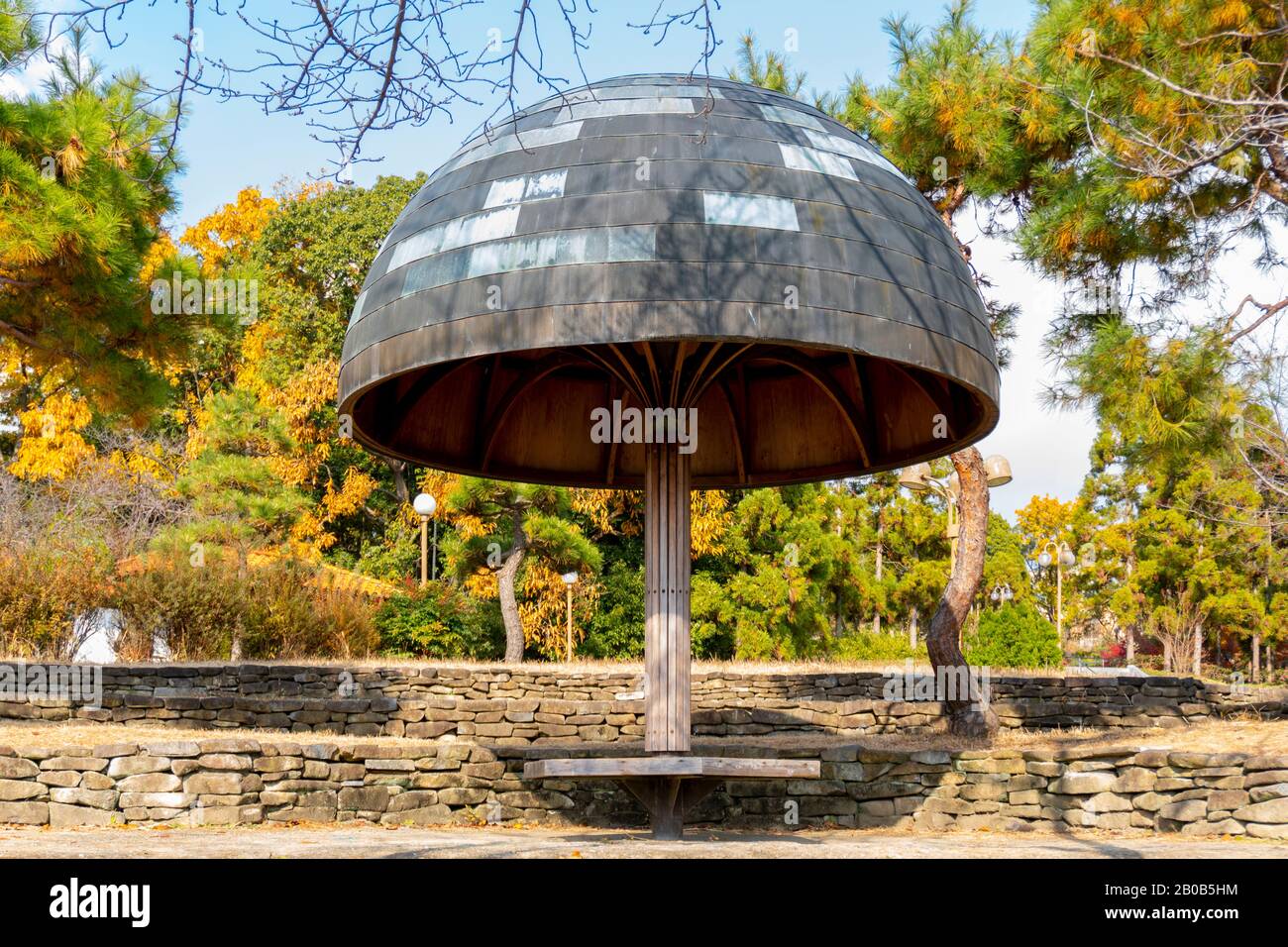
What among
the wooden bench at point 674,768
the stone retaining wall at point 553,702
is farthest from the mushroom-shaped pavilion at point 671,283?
the stone retaining wall at point 553,702

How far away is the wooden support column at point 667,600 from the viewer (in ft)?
30.0

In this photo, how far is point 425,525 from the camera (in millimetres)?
29891

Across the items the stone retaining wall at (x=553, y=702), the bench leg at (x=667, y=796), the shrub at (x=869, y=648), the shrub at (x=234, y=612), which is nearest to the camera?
the bench leg at (x=667, y=796)

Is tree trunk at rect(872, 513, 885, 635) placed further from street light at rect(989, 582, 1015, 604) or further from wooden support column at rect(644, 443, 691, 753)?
wooden support column at rect(644, 443, 691, 753)

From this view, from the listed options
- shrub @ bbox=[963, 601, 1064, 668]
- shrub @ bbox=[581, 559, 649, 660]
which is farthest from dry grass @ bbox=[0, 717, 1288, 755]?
shrub @ bbox=[581, 559, 649, 660]

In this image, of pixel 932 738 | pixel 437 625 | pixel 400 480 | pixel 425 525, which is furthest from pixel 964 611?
pixel 400 480

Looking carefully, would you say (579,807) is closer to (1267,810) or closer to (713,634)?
(1267,810)

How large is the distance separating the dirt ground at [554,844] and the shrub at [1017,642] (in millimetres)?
15654

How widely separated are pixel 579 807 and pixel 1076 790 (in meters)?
4.41

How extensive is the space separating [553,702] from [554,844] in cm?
603

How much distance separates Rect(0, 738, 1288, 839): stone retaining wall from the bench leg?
1.69m

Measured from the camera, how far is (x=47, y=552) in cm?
1877

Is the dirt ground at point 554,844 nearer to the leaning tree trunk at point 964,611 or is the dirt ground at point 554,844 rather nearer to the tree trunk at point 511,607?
the leaning tree trunk at point 964,611
